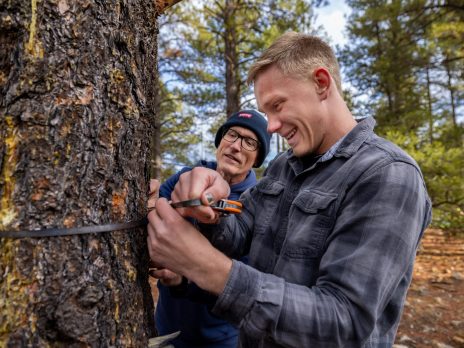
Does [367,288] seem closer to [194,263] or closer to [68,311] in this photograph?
[194,263]

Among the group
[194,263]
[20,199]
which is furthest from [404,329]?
[20,199]

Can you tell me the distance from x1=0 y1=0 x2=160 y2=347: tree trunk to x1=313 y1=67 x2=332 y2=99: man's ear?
790 mm

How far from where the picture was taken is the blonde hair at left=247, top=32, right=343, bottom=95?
1497 millimetres

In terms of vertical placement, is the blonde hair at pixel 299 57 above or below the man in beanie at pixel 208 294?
above

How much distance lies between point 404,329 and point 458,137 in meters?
5.23

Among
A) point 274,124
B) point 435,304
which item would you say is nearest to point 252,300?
point 274,124

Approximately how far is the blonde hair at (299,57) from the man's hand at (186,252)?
825mm

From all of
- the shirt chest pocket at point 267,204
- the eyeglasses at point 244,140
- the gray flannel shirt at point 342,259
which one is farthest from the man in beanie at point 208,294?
the gray flannel shirt at point 342,259

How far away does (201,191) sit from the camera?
1.09 m

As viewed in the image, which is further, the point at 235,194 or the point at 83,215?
the point at 235,194

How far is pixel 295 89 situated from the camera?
1.50 meters

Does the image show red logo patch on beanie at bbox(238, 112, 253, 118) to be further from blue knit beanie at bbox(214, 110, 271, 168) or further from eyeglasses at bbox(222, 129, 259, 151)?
eyeglasses at bbox(222, 129, 259, 151)

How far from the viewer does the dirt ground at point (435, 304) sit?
4.45m

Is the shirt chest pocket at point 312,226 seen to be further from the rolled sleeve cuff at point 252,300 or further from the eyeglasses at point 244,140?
the eyeglasses at point 244,140
